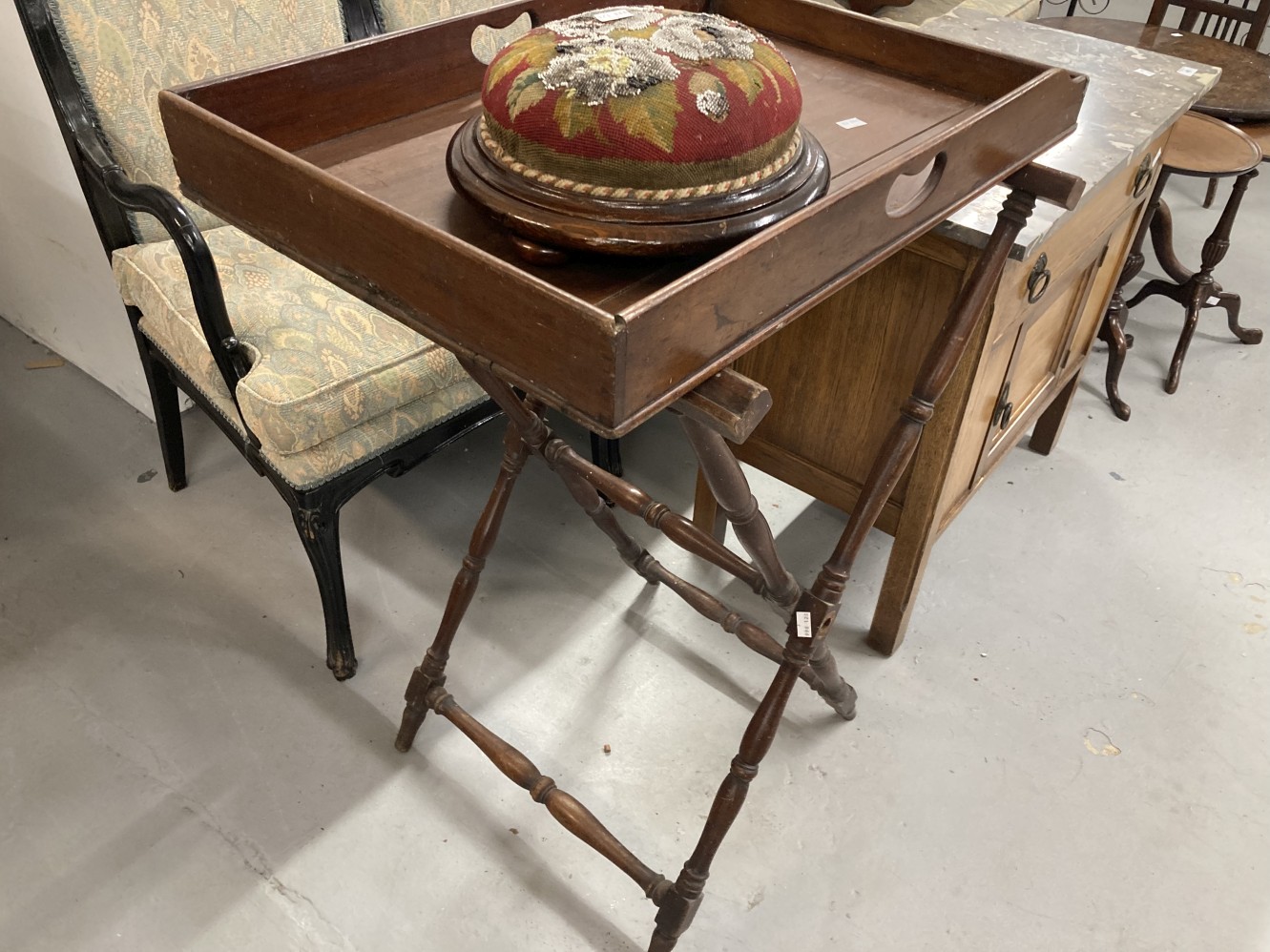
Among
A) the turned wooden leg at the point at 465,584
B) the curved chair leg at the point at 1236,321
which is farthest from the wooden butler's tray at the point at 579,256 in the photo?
the curved chair leg at the point at 1236,321

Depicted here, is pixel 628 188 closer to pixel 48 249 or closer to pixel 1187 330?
pixel 48 249

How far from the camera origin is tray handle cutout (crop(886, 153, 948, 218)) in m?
0.92

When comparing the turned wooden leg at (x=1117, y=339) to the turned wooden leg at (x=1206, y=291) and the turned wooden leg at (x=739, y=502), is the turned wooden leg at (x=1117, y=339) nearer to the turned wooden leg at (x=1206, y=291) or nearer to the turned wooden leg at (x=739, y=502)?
the turned wooden leg at (x=1206, y=291)

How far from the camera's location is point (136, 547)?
6.38ft

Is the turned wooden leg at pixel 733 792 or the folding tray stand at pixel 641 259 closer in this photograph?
the folding tray stand at pixel 641 259

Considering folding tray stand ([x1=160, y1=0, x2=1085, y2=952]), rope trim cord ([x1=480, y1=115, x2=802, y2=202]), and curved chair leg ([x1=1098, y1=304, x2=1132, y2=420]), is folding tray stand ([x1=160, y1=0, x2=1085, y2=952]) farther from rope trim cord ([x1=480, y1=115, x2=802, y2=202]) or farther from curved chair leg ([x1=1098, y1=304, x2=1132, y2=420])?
curved chair leg ([x1=1098, y1=304, x2=1132, y2=420])

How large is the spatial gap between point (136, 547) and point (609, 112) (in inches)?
60.5

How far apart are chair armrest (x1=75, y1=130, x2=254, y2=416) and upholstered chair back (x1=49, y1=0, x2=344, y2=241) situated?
0.06 m

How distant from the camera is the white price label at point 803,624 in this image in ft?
4.04

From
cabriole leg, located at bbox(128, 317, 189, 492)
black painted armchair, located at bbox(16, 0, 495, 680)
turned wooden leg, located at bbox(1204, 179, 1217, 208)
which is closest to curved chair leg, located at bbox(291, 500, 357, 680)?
black painted armchair, located at bbox(16, 0, 495, 680)

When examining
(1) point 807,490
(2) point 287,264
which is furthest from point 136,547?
(1) point 807,490

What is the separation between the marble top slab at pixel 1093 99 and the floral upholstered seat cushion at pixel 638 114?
436mm

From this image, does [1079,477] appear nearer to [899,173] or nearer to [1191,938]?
[1191,938]

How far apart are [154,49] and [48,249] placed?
77cm
